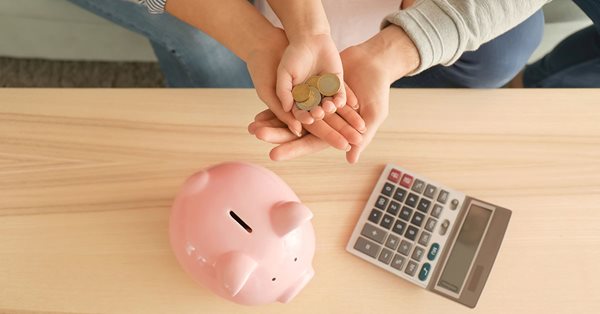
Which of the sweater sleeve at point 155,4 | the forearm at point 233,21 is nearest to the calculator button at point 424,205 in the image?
the forearm at point 233,21

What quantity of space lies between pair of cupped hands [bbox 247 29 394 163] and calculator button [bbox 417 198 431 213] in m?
0.11

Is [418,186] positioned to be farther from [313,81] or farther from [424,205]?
[313,81]

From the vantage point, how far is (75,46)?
4.16ft

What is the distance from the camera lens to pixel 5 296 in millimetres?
633

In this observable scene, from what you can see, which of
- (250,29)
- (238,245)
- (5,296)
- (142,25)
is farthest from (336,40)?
(5,296)

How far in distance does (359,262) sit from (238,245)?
183 millimetres

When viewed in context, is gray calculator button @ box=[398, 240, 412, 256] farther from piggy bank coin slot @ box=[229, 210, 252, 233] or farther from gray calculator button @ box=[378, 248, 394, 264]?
piggy bank coin slot @ box=[229, 210, 252, 233]

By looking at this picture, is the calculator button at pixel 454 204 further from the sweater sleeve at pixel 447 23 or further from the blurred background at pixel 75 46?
the blurred background at pixel 75 46

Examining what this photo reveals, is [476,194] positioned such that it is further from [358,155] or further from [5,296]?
[5,296]

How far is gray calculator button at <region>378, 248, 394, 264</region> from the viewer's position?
0.65 meters

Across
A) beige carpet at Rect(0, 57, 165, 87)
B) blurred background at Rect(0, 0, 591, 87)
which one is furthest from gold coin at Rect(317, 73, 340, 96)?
beige carpet at Rect(0, 57, 165, 87)

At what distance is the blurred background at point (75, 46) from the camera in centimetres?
113

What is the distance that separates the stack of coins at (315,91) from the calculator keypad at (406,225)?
0.14 metres

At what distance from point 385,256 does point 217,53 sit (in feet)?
1.67
